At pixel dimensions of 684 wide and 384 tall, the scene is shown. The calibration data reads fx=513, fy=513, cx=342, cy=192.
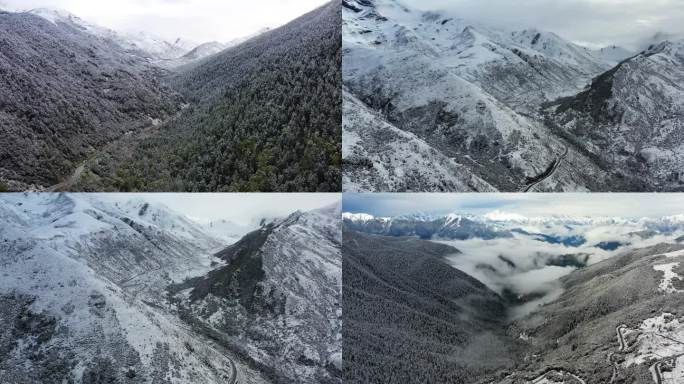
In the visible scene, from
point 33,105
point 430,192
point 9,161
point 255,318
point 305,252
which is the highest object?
point 33,105

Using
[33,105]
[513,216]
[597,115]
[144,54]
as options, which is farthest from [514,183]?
[33,105]

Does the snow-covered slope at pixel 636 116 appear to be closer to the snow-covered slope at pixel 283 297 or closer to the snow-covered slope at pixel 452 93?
the snow-covered slope at pixel 452 93

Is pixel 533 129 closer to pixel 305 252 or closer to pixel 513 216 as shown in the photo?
pixel 513 216

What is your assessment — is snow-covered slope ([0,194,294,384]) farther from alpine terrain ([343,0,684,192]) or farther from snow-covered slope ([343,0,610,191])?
alpine terrain ([343,0,684,192])

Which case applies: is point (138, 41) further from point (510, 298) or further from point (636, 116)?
point (636, 116)

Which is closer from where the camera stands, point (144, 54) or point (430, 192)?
point (430, 192)

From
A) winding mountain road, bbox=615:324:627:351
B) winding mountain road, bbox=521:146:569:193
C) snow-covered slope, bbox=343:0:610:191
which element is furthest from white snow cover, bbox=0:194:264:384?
winding mountain road, bbox=615:324:627:351

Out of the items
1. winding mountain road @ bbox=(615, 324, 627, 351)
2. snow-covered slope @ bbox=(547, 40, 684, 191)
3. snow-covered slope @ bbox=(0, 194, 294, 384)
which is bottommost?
winding mountain road @ bbox=(615, 324, 627, 351)
